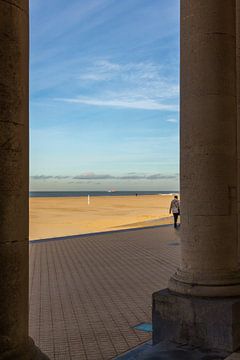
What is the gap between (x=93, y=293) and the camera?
976cm

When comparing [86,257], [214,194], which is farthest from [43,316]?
[86,257]

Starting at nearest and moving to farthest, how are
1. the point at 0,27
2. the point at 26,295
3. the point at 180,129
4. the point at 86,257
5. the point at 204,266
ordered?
the point at 0,27, the point at 26,295, the point at 204,266, the point at 180,129, the point at 86,257

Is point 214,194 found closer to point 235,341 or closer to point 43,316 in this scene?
point 235,341

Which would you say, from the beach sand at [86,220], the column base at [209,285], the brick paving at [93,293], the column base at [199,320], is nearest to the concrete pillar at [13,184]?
the column base at [199,320]

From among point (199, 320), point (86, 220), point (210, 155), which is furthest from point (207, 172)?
point (86, 220)

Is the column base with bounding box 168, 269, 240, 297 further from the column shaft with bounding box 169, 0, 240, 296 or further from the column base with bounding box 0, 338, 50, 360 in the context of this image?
the column base with bounding box 0, 338, 50, 360

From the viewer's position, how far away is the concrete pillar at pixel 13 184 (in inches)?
119

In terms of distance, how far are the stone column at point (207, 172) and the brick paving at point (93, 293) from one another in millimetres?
1287

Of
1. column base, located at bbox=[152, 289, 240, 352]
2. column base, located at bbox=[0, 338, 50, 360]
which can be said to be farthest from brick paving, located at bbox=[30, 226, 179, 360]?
column base, located at bbox=[0, 338, 50, 360]

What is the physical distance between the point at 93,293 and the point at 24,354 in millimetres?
6777

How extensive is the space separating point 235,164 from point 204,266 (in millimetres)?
1486

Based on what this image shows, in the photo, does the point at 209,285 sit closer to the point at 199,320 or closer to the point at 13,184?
the point at 199,320

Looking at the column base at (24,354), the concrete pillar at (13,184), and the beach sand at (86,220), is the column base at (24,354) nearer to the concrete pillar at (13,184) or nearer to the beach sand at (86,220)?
the concrete pillar at (13,184)

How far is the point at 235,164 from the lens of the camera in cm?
605
